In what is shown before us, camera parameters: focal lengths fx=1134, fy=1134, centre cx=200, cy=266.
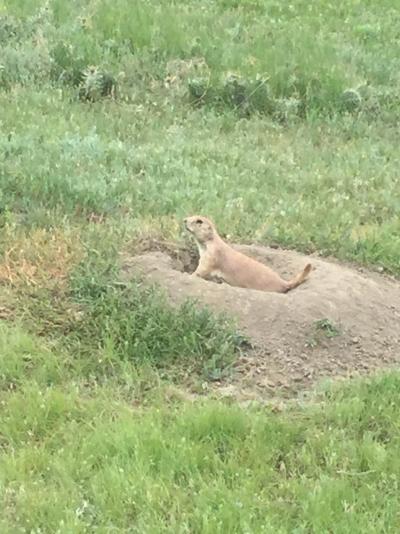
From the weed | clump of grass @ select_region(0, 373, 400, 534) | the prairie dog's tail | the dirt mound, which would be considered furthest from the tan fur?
clump of grass @ select_region(0, 373, 400, 534)

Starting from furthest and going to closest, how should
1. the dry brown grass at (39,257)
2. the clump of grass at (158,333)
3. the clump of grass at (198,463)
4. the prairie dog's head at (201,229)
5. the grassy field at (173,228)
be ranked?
the prairie dog's head at (201,229)
the dry brown grass at (39,257)
the clump of grass at (158,333)
the grassy field at (173,228)
the clump of grass at (198,463)

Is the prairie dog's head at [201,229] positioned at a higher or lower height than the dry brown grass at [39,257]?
higher

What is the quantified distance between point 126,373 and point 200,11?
357 inches

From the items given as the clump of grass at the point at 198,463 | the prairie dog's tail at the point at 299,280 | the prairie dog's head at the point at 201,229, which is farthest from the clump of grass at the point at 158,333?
the prairie dog's head at the point at 201,229

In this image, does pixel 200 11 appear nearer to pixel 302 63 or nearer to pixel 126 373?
pixel 302 63

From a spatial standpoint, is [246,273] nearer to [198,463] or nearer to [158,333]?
[158,333]

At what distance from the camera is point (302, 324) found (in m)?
6.66

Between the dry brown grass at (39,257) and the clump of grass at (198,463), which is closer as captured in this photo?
the clump of grass at (198,463)

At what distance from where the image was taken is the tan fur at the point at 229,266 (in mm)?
7086

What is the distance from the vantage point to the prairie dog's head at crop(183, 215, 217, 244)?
7336mm

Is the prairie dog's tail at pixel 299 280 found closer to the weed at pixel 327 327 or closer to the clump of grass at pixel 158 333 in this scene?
the weed at pixel 327 327

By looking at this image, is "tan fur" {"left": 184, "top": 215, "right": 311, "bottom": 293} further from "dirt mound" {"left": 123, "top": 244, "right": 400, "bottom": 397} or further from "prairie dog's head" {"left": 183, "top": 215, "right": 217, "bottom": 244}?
"dirt mound" {"left": 123, "top": 244, "right": 400, "bottom": 397}

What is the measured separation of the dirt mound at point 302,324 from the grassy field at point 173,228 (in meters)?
0.20

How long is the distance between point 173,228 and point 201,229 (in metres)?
0.55
